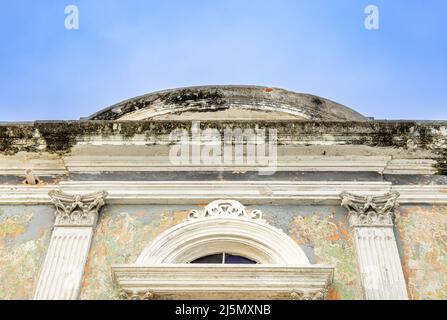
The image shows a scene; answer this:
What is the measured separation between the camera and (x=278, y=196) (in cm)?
851

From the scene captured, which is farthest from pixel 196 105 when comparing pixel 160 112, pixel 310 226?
pixel 310 226

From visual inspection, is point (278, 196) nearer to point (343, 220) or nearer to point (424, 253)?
point (343, 220)

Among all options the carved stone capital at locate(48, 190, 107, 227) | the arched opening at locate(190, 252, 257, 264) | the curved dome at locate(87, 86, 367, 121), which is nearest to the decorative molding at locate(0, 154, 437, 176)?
the carved stone capital at locate(48, 190, 107, 227)

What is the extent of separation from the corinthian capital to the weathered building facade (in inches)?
0.6

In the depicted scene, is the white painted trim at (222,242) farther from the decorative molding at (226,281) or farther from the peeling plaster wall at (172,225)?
the decorative molding at (226,281)

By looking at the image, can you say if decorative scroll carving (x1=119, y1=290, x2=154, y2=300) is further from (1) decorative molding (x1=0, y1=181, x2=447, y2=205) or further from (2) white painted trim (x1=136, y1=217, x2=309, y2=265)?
(1) decorative molding (x1=0, y1=181, x2=447, y2=205)

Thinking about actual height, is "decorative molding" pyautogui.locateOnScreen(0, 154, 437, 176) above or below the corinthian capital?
above

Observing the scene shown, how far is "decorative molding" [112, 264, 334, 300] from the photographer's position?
735 cm

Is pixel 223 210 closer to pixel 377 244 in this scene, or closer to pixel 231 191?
pixel 231 191

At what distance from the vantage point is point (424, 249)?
26.1ft

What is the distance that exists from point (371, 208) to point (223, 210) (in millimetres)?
1751

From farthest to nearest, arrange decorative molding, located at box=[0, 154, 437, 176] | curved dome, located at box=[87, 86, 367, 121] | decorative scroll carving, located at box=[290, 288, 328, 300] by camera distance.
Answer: curved dome, located at box=[87, 86, 367, 121] < decorative molding, located at box=[0, 154, 437, 176] < decorative scroll carving, located at box=[290, 288, 328, 300]

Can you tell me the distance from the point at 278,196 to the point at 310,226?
Answer: 22.6 inches
